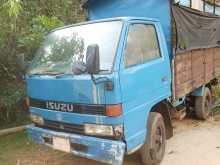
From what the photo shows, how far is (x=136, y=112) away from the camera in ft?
13.4

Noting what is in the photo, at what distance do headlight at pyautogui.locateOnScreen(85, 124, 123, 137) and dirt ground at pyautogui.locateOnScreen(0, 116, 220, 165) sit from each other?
4.10 ft

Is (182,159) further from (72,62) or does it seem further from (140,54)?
(72,62)

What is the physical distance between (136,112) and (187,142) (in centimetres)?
215

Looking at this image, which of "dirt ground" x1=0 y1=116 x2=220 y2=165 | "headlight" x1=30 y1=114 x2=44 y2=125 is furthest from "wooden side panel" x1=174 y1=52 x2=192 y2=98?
"headlight" x1=30 y1=114 x2=44 y2=125

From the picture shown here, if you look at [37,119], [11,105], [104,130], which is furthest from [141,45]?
[11,105]

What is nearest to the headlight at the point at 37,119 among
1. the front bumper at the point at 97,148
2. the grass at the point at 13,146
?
the front bumper at the point at 97,148

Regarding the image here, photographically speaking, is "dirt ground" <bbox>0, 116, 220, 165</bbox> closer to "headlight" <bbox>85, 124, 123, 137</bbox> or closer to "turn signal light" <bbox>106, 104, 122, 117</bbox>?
"headlight" <bbox>85, 124, 123, 137</bbox>

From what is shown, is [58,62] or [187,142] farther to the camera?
[187,142]

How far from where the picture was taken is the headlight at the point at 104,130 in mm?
3807

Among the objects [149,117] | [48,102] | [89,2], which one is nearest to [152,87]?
[149,117]

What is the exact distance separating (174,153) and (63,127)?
2.07 meters

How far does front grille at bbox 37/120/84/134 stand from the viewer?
4075 mm

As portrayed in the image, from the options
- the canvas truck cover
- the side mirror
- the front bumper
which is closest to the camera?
the side mirror

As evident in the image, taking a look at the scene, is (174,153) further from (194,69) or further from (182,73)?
(194,69)
